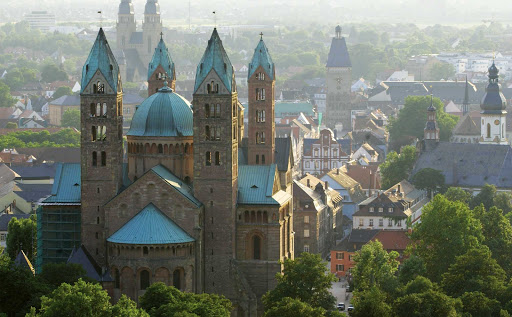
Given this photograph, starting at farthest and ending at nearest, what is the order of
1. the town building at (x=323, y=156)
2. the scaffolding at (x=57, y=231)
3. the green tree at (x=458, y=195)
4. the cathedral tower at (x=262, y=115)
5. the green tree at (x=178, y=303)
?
the town building at (x=323, y=156) → the green tree at (x=458, y=195) → the cathedral tower at (x=262, y=115) → the scaffolding at (x=57, y=231) → the green tree at (x=178, y=303)

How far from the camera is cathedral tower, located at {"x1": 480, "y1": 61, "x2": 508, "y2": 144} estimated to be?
191 metres

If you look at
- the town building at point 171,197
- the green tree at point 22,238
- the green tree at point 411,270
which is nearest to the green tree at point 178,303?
the town building at point 171,197

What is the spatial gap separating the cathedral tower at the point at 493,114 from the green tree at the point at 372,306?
84.8 m

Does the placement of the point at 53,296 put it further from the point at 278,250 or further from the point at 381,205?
the point at 381,205

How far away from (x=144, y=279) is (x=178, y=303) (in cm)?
1182

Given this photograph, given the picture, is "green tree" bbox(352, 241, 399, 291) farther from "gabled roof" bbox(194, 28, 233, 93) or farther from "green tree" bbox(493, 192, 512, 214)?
"green tree" bbox(493, 192, 512, 214)

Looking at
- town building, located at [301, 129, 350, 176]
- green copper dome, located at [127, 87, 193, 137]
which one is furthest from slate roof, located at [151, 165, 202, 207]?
town building, located at [301, 129, 350, 176]

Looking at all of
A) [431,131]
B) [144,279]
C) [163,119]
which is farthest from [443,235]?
[431,131]

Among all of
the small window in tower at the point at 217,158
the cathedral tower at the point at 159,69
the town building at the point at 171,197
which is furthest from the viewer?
the cathedral tower at the point at 159,69

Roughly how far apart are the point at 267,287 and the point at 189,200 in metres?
8.57

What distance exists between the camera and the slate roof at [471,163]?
6742 inches

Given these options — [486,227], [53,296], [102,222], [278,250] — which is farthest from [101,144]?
[486,227]

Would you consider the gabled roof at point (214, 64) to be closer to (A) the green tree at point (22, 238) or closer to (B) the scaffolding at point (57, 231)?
(B) the scaffolding at point (57, 231)

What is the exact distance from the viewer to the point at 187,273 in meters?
116
